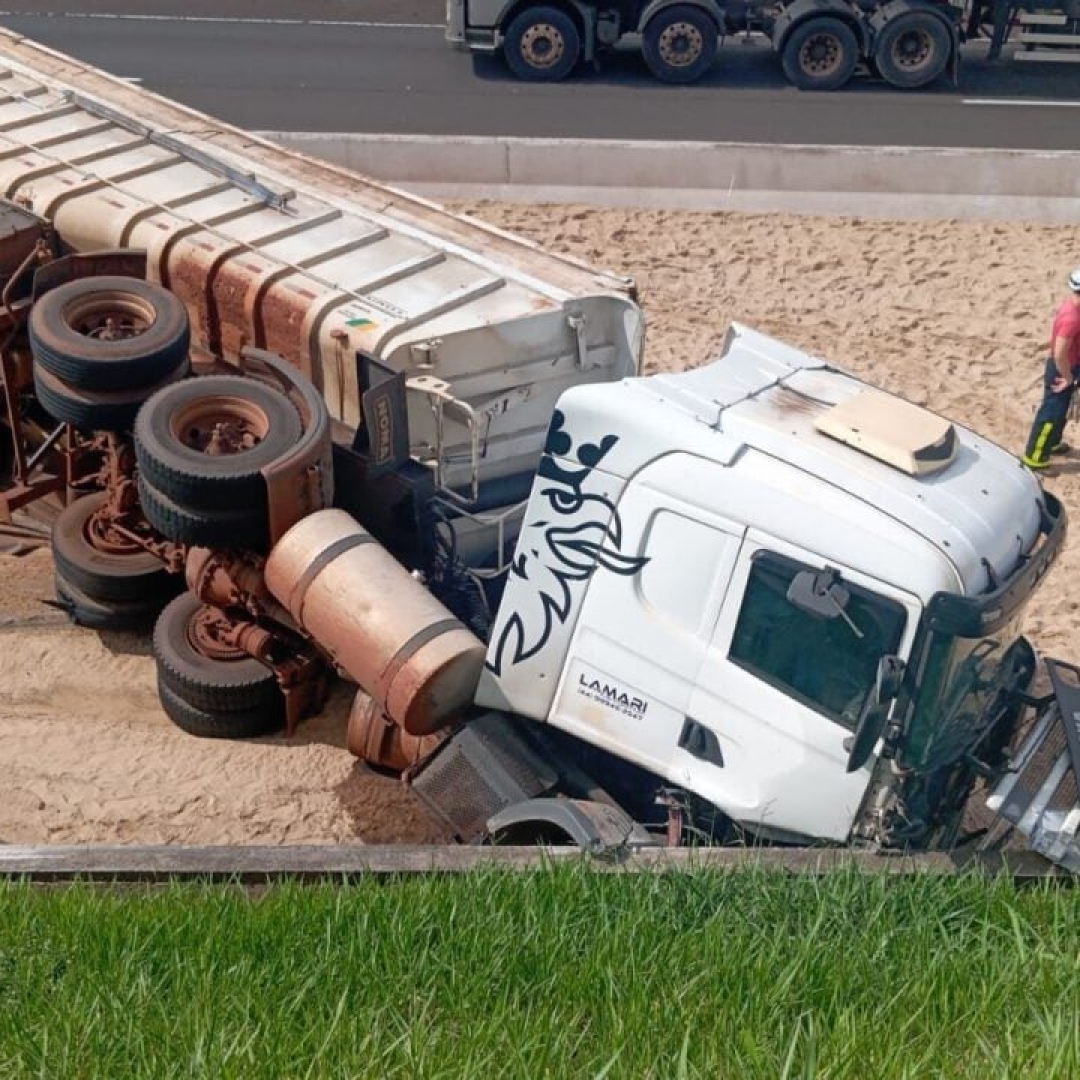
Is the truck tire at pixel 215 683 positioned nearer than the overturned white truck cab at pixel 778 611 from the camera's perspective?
No

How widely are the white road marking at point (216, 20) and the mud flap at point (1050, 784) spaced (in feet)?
59.7

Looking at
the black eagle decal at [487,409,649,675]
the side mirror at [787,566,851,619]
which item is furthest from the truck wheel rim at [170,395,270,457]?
the side mirror at [787,566,851,619]

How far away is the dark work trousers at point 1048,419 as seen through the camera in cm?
1102

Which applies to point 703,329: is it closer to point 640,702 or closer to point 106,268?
point 106,268

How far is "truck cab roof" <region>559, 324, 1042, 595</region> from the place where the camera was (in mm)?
5711

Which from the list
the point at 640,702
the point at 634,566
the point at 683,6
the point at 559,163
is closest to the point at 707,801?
the point at 640,702

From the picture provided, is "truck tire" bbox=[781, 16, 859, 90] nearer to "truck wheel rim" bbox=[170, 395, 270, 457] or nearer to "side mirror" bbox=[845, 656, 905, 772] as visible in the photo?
"truck wheel rim" bbox=[170, 395, 270, 457]

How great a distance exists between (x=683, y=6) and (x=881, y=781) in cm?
1557

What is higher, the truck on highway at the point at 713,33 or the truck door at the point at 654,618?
the truck door at the point at 654,618

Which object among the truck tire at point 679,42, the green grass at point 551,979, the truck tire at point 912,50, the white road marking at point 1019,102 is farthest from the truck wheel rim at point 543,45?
the green grass at point 551,979

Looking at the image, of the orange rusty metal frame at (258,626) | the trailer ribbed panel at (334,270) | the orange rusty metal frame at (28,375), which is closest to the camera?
the orange rusty metal frame at (258,626)

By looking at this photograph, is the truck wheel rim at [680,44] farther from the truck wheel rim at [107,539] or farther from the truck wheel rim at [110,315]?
the truck wheel rim at [107,539]

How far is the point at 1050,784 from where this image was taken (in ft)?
19.5

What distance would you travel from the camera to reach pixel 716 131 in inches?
716
